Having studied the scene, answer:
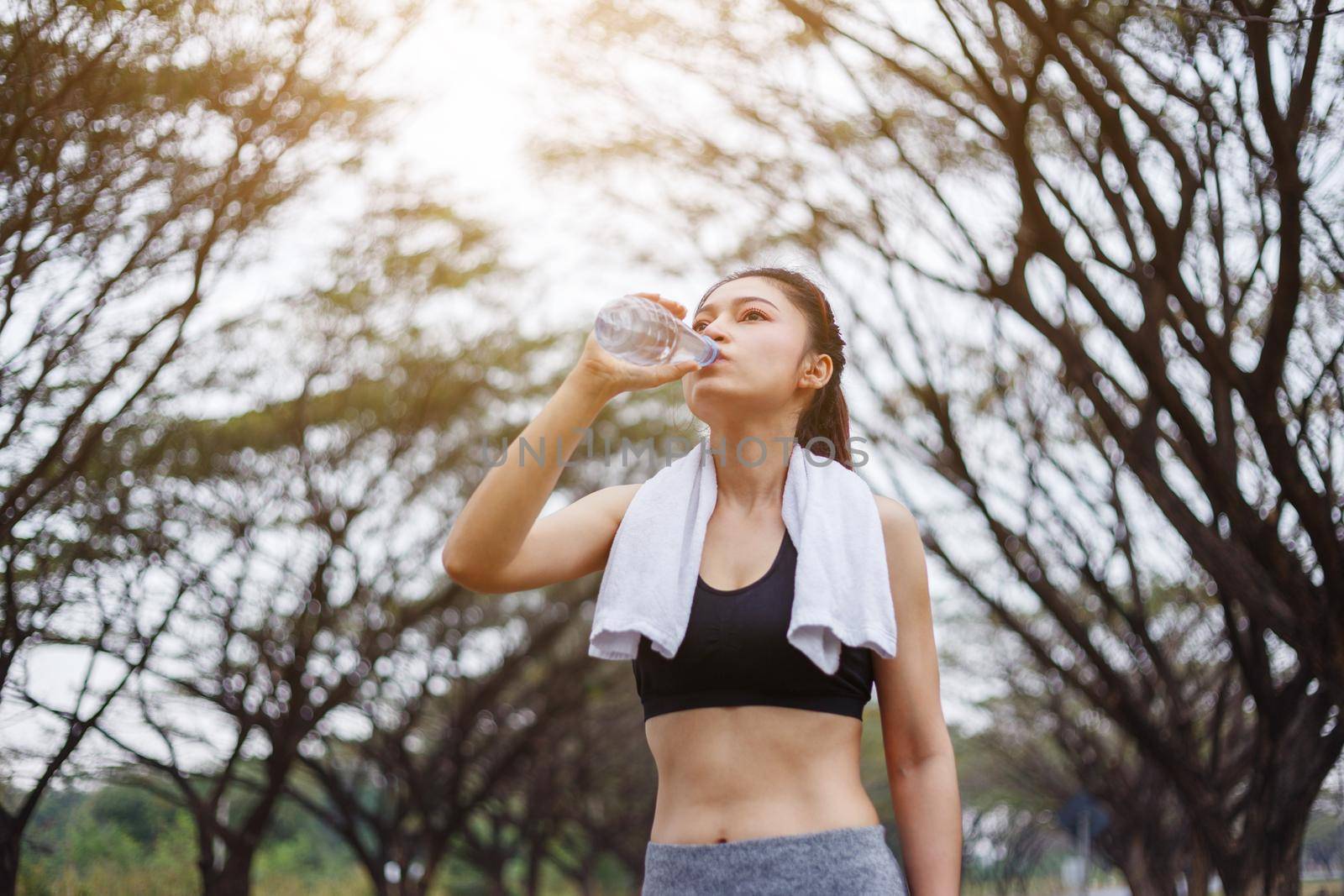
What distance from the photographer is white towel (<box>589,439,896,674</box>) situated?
6.37 feet

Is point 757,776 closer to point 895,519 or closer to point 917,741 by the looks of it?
point 917,741

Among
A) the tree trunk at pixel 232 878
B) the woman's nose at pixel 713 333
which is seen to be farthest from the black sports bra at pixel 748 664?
the tree trunk at pixel 232 878

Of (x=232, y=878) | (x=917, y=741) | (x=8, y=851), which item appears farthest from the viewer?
(x=232, y=878)

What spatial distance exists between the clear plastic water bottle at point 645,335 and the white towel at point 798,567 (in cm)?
22

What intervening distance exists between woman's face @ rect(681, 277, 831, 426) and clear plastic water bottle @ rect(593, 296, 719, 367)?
0.11 ft

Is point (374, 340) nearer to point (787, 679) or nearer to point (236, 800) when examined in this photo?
point (236, 800)

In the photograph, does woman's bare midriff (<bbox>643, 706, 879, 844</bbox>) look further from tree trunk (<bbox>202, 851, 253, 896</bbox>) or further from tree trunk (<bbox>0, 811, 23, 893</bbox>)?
tree trunk (<bbox>202, 851, 253, 896</bbox>)

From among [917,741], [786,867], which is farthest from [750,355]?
[786,867]

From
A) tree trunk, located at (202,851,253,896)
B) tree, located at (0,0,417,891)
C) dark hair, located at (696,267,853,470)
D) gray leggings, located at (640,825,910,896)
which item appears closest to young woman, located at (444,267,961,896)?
gray leggings, located at (640,825,910,896)

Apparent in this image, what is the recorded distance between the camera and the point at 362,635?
15.2 m

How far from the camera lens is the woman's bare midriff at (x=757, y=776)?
1.90 m

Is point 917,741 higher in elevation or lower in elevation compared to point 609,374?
lower

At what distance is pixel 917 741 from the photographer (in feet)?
6.76

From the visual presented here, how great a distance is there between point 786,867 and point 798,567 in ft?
1.45
